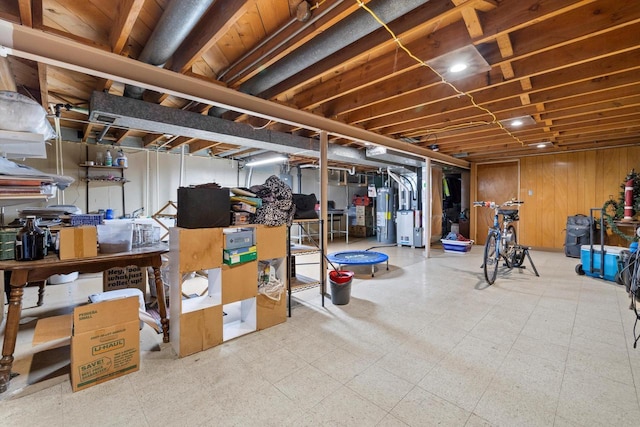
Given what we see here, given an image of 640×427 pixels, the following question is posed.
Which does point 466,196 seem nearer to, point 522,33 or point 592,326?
point 592,326

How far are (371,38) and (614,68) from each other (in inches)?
91.2

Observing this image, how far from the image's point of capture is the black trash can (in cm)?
321

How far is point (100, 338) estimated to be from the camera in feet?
6.16

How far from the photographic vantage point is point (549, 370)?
1.99 meters

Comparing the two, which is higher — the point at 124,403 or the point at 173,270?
the point at 173,270

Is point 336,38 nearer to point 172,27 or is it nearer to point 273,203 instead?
point 172,27


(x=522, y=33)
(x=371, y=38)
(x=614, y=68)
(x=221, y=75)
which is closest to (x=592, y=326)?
(x=614, y=68)

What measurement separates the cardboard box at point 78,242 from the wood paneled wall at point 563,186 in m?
8.42

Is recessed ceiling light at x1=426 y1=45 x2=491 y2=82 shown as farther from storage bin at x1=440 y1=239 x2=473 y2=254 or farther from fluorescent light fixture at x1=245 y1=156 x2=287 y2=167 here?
storage bin at x1=440 y1=239 x2=473 y2=254

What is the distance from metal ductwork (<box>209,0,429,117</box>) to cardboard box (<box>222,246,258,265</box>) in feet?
5.15

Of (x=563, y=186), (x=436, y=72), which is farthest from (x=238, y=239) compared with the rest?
(x=563, y=186)

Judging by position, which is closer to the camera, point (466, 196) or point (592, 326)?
point (592, 326)

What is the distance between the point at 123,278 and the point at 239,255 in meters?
1.73

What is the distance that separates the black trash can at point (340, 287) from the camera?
10.5ft
